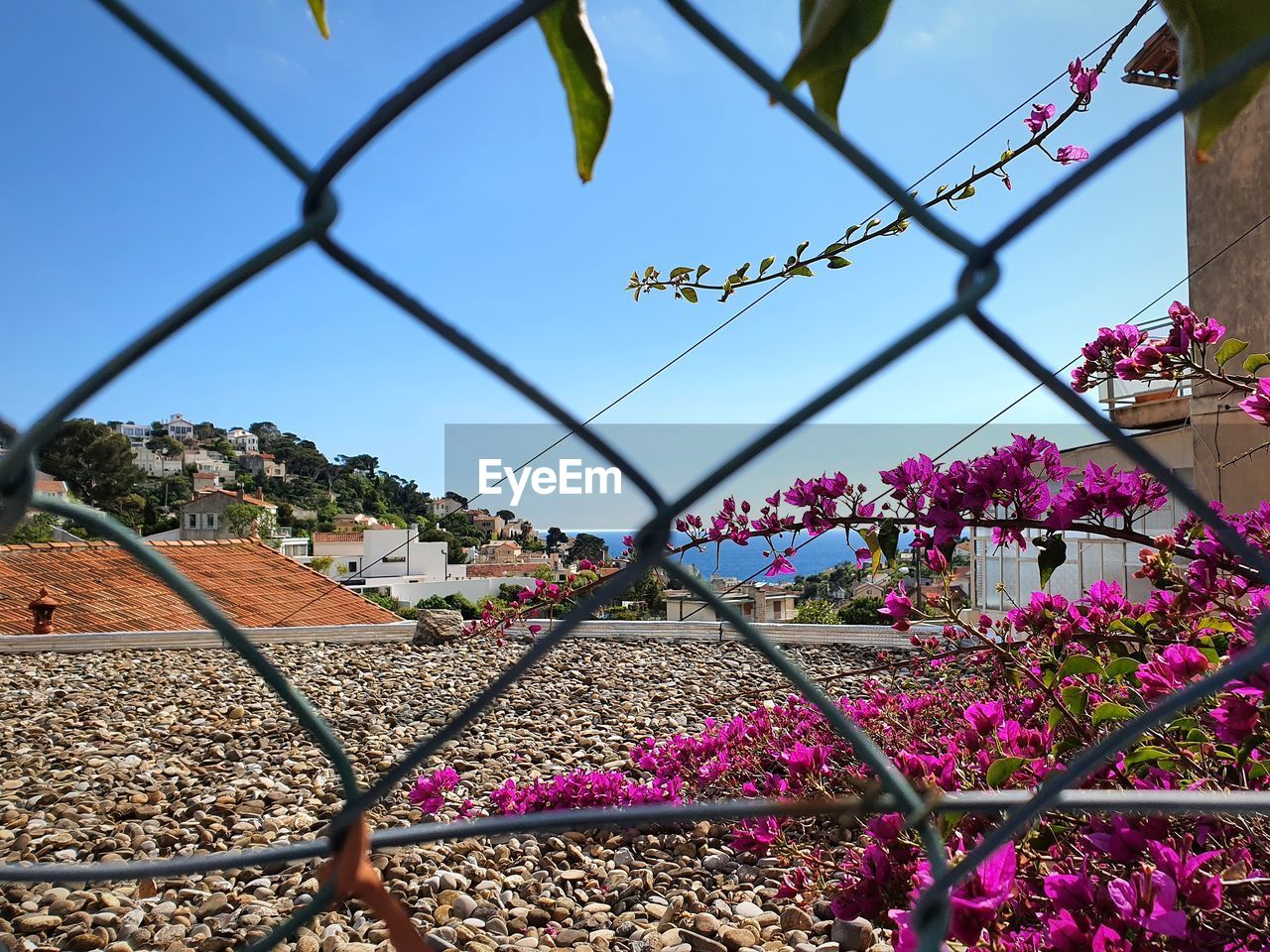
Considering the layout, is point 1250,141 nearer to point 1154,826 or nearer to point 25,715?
point 1154,826

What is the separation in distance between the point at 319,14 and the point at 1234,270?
481 cm

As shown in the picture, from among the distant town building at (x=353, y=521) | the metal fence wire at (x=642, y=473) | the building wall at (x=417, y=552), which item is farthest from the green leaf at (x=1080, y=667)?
the distant town building at (x=353, y=521)

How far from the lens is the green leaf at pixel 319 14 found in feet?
0.89

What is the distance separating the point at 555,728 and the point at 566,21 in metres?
2.53

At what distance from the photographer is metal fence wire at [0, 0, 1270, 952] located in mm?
230

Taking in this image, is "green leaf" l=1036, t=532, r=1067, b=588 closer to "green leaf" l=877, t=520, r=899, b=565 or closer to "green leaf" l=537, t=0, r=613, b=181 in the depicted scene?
"green leaf" l=877, t=520, r=899, b=565

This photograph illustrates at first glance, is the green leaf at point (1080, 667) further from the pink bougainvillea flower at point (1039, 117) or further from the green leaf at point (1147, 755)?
A: the pink bougainvillea flower at point (1039, 117)

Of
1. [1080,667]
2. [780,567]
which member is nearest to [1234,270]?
[780,567]

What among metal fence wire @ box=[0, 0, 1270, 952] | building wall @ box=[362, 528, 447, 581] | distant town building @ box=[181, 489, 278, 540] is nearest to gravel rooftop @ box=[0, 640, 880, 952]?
metal fence wire @ box=[0, 0, 1270, 952]

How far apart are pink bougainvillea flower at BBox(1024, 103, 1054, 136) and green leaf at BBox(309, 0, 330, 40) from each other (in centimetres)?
122

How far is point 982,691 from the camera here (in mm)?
1958

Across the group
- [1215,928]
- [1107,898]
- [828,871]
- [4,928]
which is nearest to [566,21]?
[1107,898]

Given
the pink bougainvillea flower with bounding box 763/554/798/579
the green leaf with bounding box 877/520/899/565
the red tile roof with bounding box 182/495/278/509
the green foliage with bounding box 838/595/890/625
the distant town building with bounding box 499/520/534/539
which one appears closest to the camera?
the green leaf with bounding box 877/520/899/565

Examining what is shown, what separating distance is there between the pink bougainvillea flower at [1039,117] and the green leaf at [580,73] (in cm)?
119
